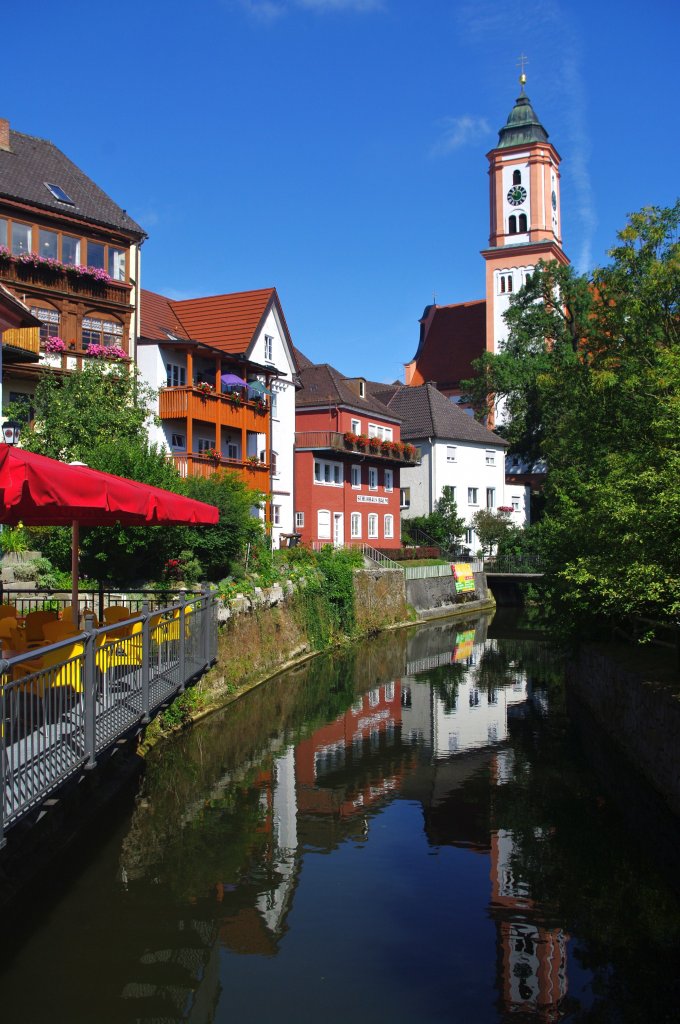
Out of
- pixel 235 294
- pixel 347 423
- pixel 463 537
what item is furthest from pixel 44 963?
pixel 463 537

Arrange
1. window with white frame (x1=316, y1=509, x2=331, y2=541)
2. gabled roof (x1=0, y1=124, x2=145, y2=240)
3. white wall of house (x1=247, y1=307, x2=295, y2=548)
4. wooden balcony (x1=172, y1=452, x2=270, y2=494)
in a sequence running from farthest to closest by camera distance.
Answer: window with white frame (x1=316, y1=509, x2=331, y2=541), white wall of house (x1=247, y1=307, x2=295, y2=548), wooden balcony (x1=172, y1=452, x2=270, y2=494), gabled roof (x1=0, y1=124, x2=145, y2=240)

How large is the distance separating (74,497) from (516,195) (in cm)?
7663

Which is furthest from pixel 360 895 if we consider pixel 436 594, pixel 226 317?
pixel 436 594

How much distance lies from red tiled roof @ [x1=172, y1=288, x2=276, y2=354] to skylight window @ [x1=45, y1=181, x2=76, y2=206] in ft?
27.6

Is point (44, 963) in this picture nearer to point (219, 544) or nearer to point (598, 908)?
point (598, 908)

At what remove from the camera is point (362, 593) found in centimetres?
3844

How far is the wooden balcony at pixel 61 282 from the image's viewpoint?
29.7 metres

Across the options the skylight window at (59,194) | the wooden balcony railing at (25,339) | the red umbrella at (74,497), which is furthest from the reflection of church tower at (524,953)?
the skylight window at (59,194)

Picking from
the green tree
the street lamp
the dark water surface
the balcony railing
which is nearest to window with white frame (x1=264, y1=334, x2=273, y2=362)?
the balcony railing

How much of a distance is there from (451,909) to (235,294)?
3477cm

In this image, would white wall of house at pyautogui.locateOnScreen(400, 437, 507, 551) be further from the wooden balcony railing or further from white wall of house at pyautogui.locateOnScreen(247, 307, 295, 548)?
the wooden balcony railing

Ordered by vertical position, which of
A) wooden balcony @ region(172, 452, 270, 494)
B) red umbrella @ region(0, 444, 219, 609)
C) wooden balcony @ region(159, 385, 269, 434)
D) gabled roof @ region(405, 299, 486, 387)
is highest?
gabled roof @ region(405, 299, 486, 387)

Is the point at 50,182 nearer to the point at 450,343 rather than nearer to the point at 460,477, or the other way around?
the point at 460,477

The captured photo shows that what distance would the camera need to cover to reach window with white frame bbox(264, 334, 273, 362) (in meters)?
41.6
